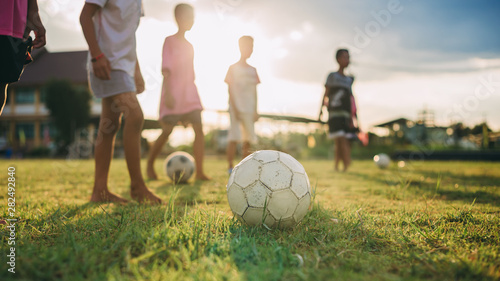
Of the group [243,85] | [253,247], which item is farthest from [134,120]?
[243,85]

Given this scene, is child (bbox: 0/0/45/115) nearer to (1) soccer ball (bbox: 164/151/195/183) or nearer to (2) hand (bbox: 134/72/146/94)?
(2) hand (bbox: 134/72/146/94)

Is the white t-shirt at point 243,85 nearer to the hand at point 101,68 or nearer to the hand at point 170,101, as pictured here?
the hand at point 170,101

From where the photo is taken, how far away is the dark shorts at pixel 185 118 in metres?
4.46

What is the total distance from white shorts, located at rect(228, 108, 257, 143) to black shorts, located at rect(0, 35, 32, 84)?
3.26 m

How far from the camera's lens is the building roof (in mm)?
24781

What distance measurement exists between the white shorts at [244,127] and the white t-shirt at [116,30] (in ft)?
8.14

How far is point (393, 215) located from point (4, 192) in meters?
3.81

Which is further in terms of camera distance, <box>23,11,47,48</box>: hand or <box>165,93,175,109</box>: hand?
<box>165,93,175,109</box>: hand

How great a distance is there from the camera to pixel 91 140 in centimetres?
1819

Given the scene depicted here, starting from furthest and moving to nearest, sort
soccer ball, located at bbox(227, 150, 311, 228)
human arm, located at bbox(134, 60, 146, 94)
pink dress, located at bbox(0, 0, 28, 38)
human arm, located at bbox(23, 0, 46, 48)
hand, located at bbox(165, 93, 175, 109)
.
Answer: hand, located at bbox(165, 93, 175, 109), human arm, located at bbox(134, 60, 146, 94), human arm, located at bbox(23, 0, 46, 48), pink dress, located at bbox(0, 0, 28, 38), soccer ball, located at bbox(227, 150, 311, 228)

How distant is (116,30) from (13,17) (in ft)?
2.78

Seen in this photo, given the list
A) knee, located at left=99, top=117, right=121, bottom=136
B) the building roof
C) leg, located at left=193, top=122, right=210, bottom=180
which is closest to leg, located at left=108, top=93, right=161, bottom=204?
knee, located at left=99, top=117, right=121, bottom=136

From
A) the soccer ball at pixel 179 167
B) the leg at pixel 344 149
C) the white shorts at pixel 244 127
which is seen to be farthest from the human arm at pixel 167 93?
the leg at pixel 344 149

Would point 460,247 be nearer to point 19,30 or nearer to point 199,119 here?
point 19,30
